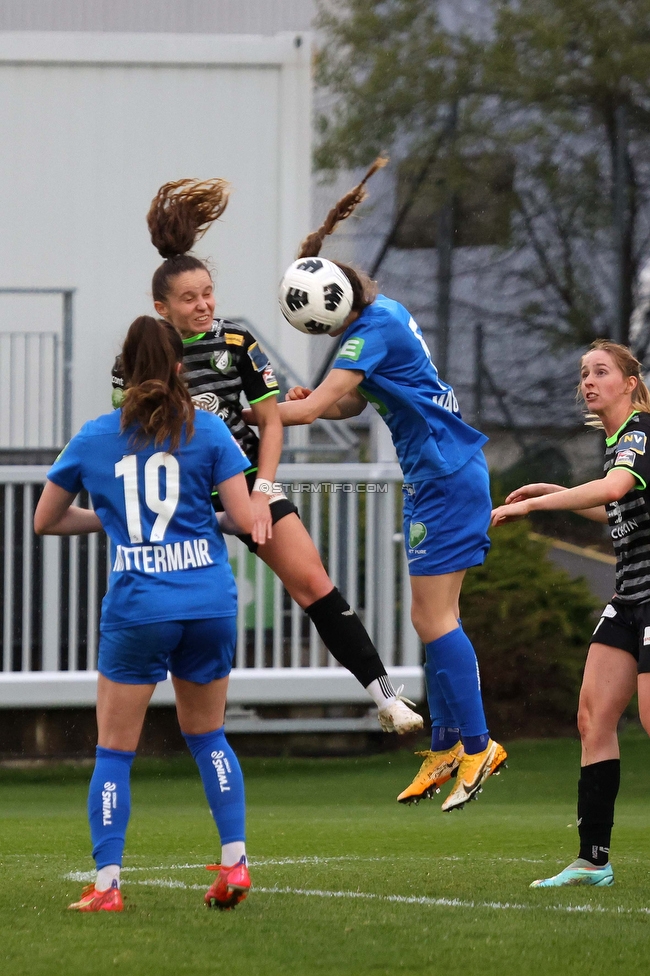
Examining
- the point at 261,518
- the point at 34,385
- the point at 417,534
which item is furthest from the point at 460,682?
the point at 34,385

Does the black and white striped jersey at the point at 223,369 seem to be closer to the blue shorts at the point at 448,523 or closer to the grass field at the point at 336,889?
the blue shorts at the point at 448,523

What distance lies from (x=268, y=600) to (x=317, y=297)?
168 inches

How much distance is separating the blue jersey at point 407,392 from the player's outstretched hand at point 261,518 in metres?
0.50

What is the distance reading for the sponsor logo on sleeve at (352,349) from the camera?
4.25m

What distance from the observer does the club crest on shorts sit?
14.7 feet

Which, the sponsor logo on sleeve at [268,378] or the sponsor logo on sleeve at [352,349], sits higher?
the sponsor logo on sleeve at [352,349]

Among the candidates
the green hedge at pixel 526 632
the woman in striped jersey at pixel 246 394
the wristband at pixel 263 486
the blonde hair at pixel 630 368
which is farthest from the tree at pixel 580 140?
the wristband at pixel 263 486

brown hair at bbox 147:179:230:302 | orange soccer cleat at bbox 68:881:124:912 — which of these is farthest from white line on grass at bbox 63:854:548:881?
brown hair at bbox 147:179:230:302

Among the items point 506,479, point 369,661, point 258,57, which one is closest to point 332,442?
point 506,479

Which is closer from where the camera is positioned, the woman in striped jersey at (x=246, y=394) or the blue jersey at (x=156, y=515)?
the blue jersey at (x=156, y=515)

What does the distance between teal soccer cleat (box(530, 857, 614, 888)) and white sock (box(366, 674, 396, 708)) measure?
0.76 m

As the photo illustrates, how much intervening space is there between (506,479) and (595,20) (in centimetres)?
408

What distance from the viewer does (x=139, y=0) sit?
36.7 ft

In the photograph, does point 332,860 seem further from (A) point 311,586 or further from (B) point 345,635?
(A) point 311,586
